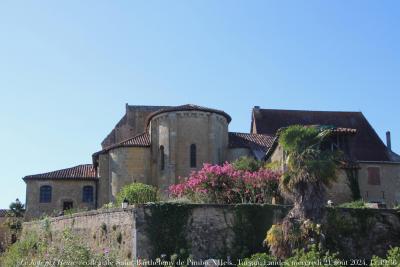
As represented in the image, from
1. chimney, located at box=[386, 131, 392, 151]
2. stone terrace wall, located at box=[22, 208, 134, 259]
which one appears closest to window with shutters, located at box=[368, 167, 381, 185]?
chimney, located at box=[386, 131, 392, 151]

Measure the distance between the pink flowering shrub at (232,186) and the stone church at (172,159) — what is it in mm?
5529

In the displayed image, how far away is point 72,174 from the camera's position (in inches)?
1859

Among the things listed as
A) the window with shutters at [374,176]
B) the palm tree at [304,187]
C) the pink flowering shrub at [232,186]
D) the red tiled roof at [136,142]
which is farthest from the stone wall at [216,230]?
the red tiled roof at [136,142]

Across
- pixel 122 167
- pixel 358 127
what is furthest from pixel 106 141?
pixel 358 127

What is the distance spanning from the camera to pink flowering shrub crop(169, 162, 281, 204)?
108 feet

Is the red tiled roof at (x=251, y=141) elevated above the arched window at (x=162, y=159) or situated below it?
above

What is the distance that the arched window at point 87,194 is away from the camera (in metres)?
46.6

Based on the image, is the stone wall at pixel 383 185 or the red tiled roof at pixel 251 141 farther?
the red tiled roof at pixel 251 141

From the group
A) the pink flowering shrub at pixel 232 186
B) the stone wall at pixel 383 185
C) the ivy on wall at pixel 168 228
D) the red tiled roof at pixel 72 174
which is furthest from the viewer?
the red tiled roof at pixel 72 174

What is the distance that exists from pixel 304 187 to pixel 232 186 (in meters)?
7.58

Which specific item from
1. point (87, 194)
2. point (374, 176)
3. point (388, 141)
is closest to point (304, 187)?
point (374, 176)

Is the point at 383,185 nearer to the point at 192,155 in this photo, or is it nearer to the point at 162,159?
the point at 192,155

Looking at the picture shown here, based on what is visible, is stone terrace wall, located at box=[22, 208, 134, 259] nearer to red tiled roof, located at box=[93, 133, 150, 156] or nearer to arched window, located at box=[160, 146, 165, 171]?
arched window, located at box=[160, 146, 165, 171]

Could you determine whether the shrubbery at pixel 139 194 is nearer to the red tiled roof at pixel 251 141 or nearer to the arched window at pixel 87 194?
the red tiled roof at pixel 251 141
